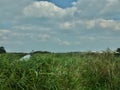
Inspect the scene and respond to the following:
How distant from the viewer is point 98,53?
673 inches

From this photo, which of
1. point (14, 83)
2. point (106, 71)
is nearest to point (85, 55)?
point (106, 71)

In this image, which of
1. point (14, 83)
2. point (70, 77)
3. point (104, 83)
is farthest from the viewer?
point (104, 83)

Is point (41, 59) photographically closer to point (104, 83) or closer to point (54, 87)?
point (54, 87)

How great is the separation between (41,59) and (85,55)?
6.04 m

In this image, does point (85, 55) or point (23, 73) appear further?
point (85, 55)

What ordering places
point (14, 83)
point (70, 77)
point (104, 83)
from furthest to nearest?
point (104, 83) < point (70, 77) < point (14, 83)

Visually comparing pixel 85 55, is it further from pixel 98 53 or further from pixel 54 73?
pixel 54 73

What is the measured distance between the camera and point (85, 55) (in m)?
17.1

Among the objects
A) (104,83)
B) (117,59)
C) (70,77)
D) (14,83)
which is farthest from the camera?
(117,59)

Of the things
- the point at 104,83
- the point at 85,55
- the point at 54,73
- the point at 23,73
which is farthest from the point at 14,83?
the point at 85,55

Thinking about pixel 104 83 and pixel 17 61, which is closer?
pixel 17 61

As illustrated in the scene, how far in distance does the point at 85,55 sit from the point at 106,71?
176 centimetres

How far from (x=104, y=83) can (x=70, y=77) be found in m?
3.97

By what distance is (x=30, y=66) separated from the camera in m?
11.0
